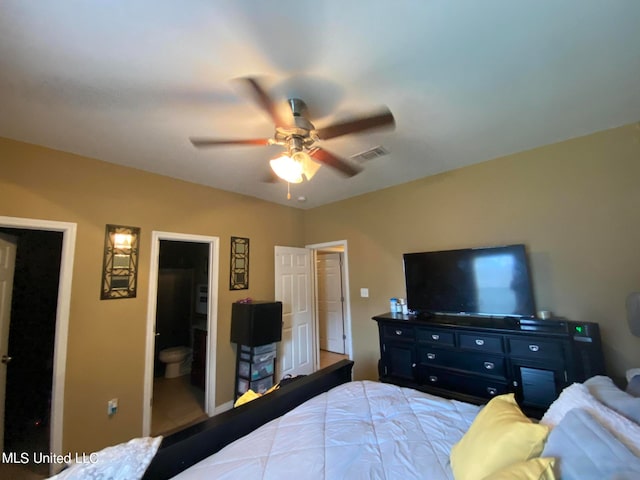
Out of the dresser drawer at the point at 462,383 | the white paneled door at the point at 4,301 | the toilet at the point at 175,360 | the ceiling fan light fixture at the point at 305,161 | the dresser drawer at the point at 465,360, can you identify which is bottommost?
the toilet at the point at 175,360

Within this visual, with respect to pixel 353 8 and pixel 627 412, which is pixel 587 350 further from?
pixel 353 8

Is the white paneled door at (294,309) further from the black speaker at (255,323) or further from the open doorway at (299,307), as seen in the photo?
the black speaker at (255,323)

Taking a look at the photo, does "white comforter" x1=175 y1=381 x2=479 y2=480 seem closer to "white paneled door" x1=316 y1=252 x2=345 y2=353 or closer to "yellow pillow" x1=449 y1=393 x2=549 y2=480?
"yellow pillow" x1=449 y1=393 x2=549 y2=480

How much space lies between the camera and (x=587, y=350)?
2156 millimetres

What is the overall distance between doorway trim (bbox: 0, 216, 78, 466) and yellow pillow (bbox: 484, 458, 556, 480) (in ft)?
10.2

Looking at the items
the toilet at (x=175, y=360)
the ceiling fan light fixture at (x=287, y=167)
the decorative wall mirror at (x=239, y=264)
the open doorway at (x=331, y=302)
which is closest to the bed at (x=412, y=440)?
the ceiling fan light fixture at (x=287, y=167)

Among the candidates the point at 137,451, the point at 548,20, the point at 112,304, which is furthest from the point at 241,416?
the point at 548,20

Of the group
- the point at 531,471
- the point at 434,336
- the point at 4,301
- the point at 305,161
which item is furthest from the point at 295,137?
the point at 4,301

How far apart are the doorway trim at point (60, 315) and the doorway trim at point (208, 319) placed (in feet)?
2.07

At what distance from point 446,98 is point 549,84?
627 mm

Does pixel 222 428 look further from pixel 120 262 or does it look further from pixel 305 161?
pixel 120 262

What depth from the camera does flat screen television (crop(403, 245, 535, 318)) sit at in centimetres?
252

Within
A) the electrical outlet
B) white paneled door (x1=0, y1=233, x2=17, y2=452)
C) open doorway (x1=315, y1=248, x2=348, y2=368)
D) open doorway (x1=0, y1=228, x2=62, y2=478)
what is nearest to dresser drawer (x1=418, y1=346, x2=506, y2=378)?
open doorway (x1=315, y1=248, x2=348, y2=368)

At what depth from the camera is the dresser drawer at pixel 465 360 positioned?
2391mm
